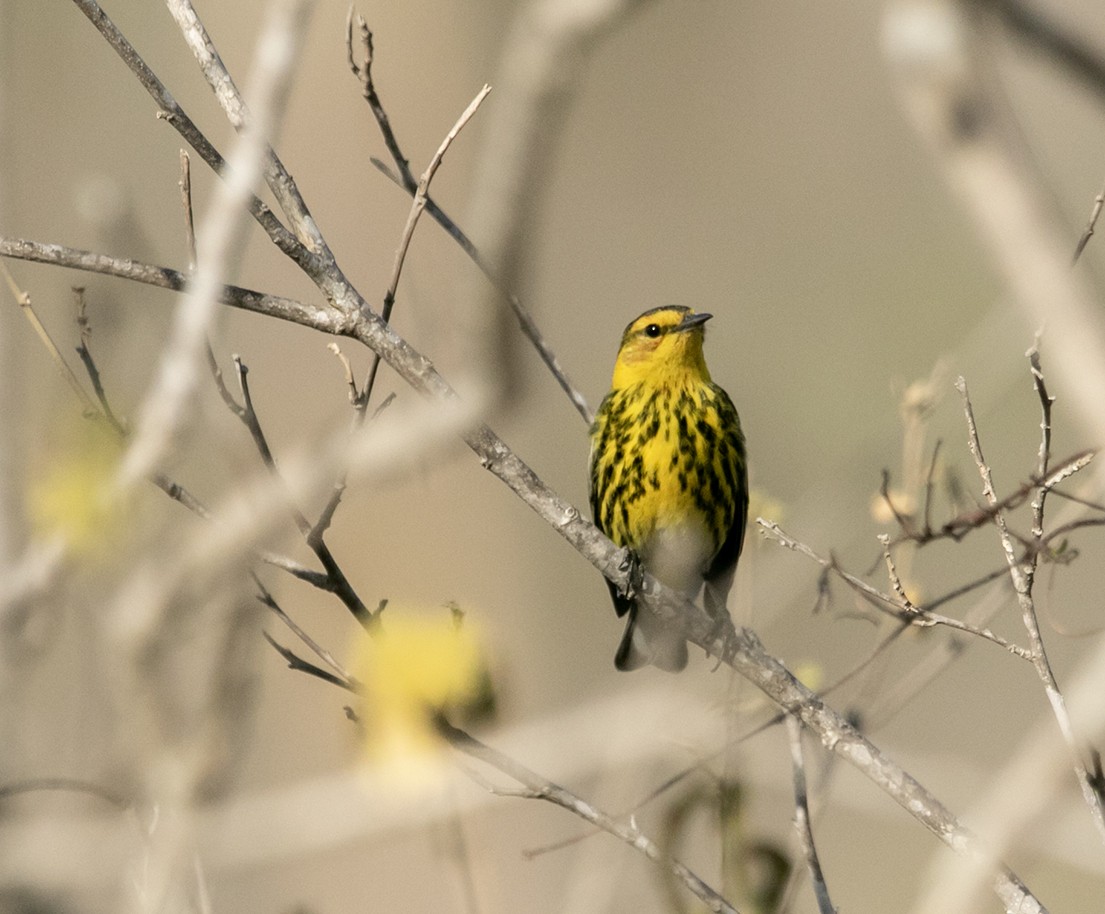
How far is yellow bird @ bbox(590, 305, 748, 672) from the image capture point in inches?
211

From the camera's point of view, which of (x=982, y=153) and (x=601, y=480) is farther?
(x=601, y=480)

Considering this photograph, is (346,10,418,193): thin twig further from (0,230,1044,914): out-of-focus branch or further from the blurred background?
the blurred background

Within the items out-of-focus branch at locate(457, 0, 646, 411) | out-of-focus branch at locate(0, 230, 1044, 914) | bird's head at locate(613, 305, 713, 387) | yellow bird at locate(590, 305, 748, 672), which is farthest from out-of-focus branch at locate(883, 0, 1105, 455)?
bird's head at locate(613, 305, 713, 387)

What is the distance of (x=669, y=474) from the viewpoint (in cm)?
535

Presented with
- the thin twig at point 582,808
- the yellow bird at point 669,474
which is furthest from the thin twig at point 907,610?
the yellow bird at point 669,474

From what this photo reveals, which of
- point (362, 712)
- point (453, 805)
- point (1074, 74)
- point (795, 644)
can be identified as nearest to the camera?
point (1074, 74)

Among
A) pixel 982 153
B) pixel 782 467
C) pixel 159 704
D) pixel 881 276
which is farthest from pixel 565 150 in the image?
pixel 982 153

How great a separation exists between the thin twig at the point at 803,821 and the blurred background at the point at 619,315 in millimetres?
1683

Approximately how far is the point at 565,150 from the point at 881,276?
2.88 m

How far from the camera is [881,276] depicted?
36.4 ft

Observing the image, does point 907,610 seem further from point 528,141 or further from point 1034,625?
point 528,141

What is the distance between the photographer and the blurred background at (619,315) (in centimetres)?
759

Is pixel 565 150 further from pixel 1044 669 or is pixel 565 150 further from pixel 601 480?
pixel 1044 669

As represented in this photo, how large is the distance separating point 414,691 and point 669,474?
8.66 ft
